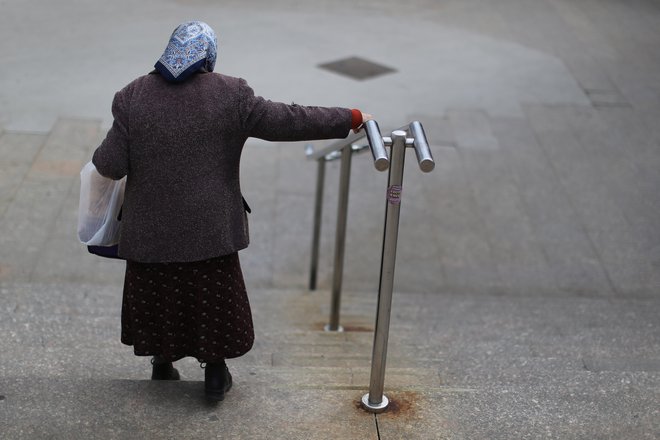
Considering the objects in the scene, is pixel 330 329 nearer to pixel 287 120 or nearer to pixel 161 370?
pixel 161 370

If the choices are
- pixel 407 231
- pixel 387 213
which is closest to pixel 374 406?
pixel 387 213

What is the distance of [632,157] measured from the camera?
695 cm

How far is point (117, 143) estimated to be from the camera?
2.64 meters

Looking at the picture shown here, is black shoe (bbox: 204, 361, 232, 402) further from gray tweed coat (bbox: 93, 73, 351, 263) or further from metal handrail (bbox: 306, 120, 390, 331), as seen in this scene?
metal handrail (bbox: 306, 120, 390, 331)

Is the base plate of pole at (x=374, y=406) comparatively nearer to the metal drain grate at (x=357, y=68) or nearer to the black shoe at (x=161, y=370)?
the black shoe at (x=161, y=370)

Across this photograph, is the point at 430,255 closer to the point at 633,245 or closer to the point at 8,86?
the point at 633,245

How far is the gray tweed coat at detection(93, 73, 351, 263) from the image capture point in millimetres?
2619

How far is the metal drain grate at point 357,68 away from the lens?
818cm

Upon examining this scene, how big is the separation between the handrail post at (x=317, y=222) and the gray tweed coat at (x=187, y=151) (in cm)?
181

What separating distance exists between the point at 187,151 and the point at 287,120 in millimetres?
316

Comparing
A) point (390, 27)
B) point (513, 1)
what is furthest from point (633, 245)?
point (513, 1)

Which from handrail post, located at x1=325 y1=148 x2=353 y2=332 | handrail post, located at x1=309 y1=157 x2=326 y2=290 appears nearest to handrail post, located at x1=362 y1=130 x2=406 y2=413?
handrail post, located at x1=325 y1=148 x2=353 y2=332

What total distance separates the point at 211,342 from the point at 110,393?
1.20 feet

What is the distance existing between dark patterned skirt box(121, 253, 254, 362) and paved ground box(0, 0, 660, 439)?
156 mm
